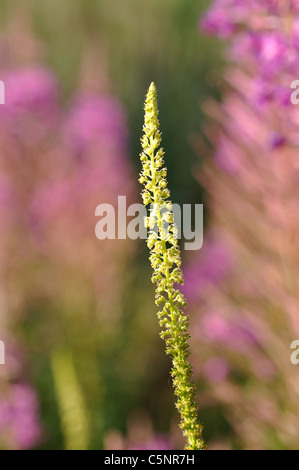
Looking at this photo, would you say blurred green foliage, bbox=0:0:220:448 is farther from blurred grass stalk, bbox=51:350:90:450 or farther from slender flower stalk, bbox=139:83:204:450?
slender flower stalk, bbox=139:83:204:450

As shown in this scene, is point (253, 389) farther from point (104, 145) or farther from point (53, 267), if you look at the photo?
point (104, 145)

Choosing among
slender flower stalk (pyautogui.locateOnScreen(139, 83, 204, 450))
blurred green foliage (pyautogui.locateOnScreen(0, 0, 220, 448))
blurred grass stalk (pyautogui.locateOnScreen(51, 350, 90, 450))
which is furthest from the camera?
blurred green foliage (pyautogui.locateOnScreen(0, 0, 220, 448))

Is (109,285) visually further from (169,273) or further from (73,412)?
(169,273)

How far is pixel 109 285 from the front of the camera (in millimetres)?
2658

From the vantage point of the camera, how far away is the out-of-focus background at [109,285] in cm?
138

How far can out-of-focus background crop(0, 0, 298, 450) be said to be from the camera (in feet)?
4.51

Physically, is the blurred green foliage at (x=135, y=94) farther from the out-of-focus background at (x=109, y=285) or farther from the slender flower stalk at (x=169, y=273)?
the slender flower stalk at (x=169, y=273)

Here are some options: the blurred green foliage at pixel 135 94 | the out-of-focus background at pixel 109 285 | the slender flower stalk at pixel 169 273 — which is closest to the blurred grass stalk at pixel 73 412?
the out-of-focus background at pixel 109 285

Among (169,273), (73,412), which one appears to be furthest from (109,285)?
(169,273)

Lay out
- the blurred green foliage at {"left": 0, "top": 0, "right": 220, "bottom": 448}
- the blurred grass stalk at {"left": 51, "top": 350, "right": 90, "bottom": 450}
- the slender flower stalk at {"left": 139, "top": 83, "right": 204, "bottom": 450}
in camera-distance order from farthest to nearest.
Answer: the blurred green foliage at {"left": 0, "top": 0, "right": 220, "bottom": 448}, the blurred grass stalk at {"left": 51, "top": 350, "right": 90, "bottom": 450}, the slender flower stalk at {"left": 139, "top": 83, "right": 204, "bottom": 450}

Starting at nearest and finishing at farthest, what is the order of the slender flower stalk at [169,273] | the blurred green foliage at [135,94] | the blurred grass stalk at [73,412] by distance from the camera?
1. the slender flower stalk at [169,273]
2. the blurred grass stalk at [73,412]
3. the blurred green foliage at [135,94]

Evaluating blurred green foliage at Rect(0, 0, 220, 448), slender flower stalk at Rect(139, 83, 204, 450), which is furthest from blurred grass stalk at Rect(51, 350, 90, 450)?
slender flower stalk at Rect(139, 83, 204, 450)

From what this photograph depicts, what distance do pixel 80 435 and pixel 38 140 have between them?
4.58 ft
